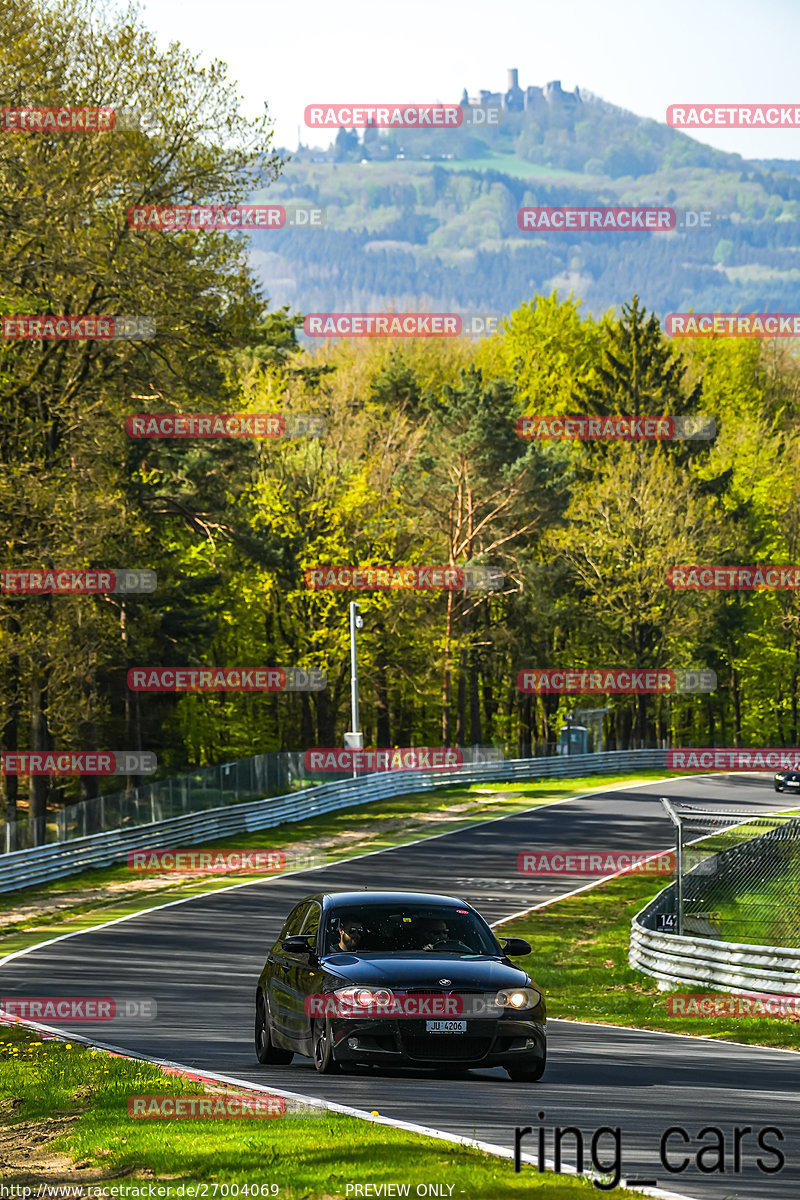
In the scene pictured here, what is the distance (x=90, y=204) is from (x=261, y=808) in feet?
60.4

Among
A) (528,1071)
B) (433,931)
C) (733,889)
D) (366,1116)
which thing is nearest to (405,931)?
(433,931)

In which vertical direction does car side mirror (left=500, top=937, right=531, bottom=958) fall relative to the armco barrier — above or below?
above

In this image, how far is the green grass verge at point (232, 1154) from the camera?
26.6 ft

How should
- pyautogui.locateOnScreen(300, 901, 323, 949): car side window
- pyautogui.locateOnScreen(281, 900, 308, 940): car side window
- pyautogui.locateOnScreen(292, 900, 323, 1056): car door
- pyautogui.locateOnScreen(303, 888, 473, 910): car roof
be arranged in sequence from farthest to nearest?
pyautogui.locateOnScreen(281, 900, 308, 940): car side window, pyautogui.locateOnScreen(303, 888, 473, 910): car roof, pyautogui.locateOnScreen(300, 901, 323, 949): car side window, pyautogui.locateOnScreen(292, 900, 323, 1056): car door

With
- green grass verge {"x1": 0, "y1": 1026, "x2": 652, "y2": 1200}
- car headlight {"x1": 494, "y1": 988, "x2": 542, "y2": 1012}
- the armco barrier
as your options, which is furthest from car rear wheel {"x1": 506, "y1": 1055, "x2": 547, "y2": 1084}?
the armco barrier

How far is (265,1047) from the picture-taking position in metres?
13.4

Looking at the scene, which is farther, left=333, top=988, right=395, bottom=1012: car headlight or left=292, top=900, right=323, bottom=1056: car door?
left=292, top=900, right=323, bottom=1056: car door

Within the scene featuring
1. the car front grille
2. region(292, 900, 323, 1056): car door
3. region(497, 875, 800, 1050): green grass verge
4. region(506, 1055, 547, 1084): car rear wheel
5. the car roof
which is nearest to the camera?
the car front grille

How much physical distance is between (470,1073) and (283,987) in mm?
1642

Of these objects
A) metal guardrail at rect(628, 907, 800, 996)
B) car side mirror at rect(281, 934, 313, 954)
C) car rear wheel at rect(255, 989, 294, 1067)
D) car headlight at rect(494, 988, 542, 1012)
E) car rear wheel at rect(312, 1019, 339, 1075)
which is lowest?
metal guardrail at rect(628, 907, 800, 996)

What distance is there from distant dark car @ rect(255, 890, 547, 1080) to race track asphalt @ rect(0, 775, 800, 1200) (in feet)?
0.86

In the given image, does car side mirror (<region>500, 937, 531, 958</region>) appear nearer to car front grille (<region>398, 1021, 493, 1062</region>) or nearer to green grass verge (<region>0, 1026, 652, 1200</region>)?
car front grille (<region>398, 1021, 493, 1062</region>)

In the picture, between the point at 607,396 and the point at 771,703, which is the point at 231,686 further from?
the point at 771,703

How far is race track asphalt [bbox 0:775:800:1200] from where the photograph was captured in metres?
9.50
